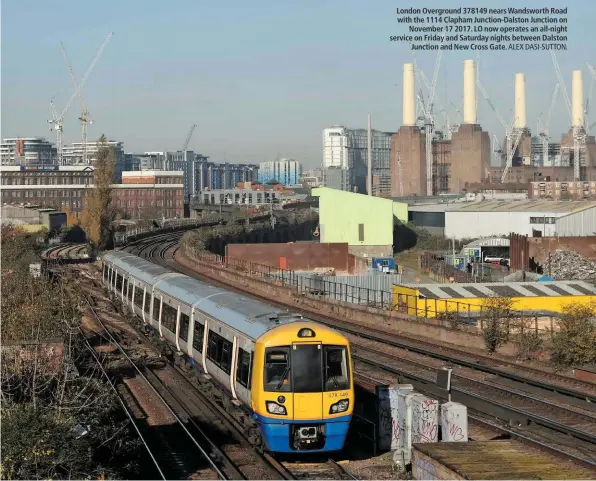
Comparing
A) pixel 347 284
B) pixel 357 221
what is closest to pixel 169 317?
pixel 347 284

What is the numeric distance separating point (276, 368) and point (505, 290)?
22016mm

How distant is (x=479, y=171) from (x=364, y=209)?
286 feet

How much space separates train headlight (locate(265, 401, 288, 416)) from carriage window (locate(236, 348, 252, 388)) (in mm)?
734

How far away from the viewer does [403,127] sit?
485 feet

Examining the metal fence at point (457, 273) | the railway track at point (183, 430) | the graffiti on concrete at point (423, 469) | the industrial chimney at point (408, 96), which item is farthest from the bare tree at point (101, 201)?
the industrial chimney at point (408, 96)

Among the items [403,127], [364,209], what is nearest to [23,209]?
[364,209]

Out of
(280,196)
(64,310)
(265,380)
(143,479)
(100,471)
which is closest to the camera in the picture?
(100,471)

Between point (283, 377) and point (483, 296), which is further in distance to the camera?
point (483, 296)

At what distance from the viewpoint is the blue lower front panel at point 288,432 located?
11.2m

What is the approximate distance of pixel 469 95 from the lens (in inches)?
5817

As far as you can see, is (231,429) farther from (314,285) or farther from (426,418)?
(314,285)

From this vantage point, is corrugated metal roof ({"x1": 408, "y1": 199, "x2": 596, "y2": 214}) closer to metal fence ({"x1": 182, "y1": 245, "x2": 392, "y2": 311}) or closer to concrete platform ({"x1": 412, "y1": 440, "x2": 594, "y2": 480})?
metal fence ({"x1": 182, "y1": 245, "x2": 392, "y2": 311})

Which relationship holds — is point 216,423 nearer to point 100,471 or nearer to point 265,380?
point 265,380

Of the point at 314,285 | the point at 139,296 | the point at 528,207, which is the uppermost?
the point at 528,207
